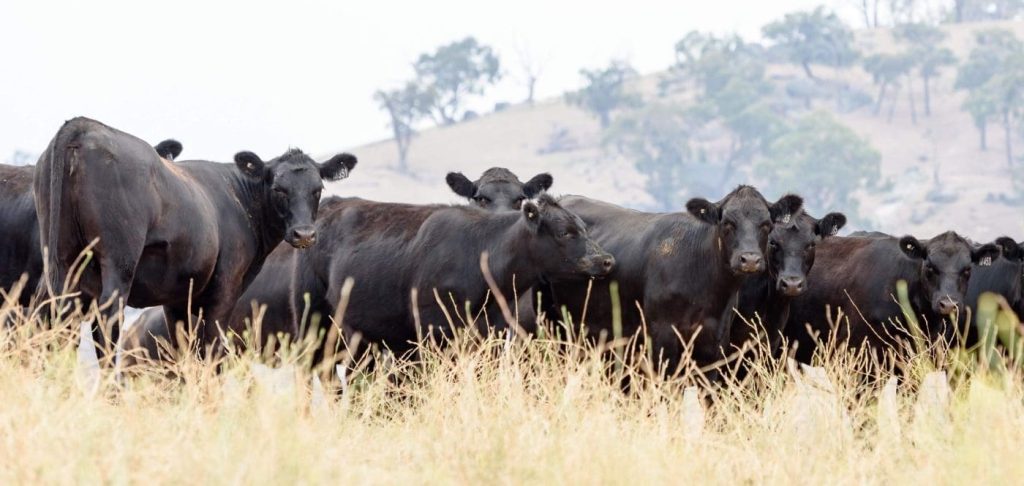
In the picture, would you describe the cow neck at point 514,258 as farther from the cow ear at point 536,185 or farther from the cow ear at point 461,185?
the cow ear at point 461,185

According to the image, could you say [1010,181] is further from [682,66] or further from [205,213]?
[205,213]

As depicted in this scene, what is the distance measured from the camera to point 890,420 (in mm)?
8406

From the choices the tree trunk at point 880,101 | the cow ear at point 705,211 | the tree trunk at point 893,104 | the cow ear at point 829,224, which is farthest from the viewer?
the tree trunk at point 880,101

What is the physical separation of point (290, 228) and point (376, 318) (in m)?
1.35

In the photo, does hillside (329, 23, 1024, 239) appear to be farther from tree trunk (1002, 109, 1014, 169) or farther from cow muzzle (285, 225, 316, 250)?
cow muzzle (285, 225, 316, 250)

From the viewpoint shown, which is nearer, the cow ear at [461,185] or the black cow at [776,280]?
the black cow at [776,280]

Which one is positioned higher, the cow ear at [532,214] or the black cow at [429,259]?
the cow ear at [532,214]

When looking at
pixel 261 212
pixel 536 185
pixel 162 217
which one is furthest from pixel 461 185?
pixel 162 217

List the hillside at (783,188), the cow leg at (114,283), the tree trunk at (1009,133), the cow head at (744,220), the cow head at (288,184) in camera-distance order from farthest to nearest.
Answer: the tree trunk at (1009,133) < the hillside at (783,188) < the cow head at (288,184) < the cow head at (744,220) < the cow leg at (114,283)

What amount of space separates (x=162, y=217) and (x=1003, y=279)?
635 centimetres

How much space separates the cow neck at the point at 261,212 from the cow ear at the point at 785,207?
337 cm

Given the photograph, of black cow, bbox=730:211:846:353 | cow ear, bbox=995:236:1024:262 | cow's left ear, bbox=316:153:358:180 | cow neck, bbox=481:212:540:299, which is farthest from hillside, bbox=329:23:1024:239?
cow neck, bbox=481:212:540:299

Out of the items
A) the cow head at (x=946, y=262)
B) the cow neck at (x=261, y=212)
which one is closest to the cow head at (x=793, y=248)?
the cow head at (x=946, y=262)

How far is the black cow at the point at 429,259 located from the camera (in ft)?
39.0
